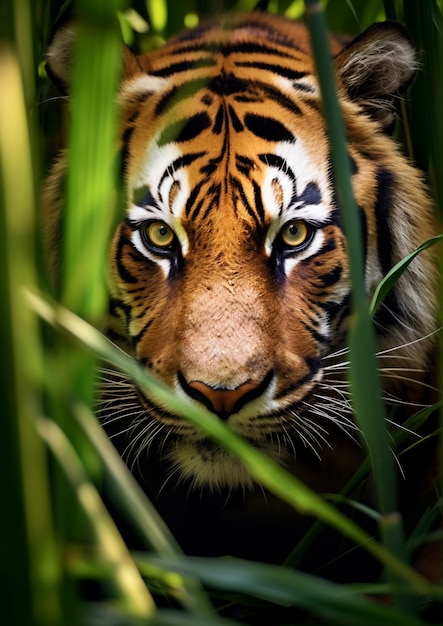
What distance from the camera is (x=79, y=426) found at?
0.61 metres

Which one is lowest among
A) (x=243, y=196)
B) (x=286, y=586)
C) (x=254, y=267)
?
(x=286, y=586)

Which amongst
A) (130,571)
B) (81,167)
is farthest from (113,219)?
(130,571)

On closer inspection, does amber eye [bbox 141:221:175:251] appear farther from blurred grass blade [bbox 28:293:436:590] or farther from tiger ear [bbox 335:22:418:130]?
blurred grass blade [bbox 28:293:436:590]

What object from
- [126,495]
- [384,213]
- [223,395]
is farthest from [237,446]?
[384,213]

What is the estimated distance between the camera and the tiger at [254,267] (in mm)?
1182

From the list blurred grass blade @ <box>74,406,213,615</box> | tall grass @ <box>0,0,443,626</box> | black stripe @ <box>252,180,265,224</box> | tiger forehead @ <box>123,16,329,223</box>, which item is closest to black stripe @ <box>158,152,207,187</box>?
tiger forehead @ <box>123,16,329,223</box>

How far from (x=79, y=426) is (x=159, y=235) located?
2.29ft

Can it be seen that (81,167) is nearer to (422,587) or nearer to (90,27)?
(90,27)

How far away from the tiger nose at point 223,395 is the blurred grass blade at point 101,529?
0.53m

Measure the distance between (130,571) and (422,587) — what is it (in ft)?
0.68

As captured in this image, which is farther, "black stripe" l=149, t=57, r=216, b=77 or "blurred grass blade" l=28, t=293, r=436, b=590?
"black stripe" l=149, t=57, r=216, b=77

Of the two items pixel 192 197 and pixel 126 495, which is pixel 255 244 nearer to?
pixel 192 197

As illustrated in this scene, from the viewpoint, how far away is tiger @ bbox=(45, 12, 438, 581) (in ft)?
3.88

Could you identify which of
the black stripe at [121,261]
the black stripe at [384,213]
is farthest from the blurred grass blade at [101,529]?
the black stripe at [384,213]
